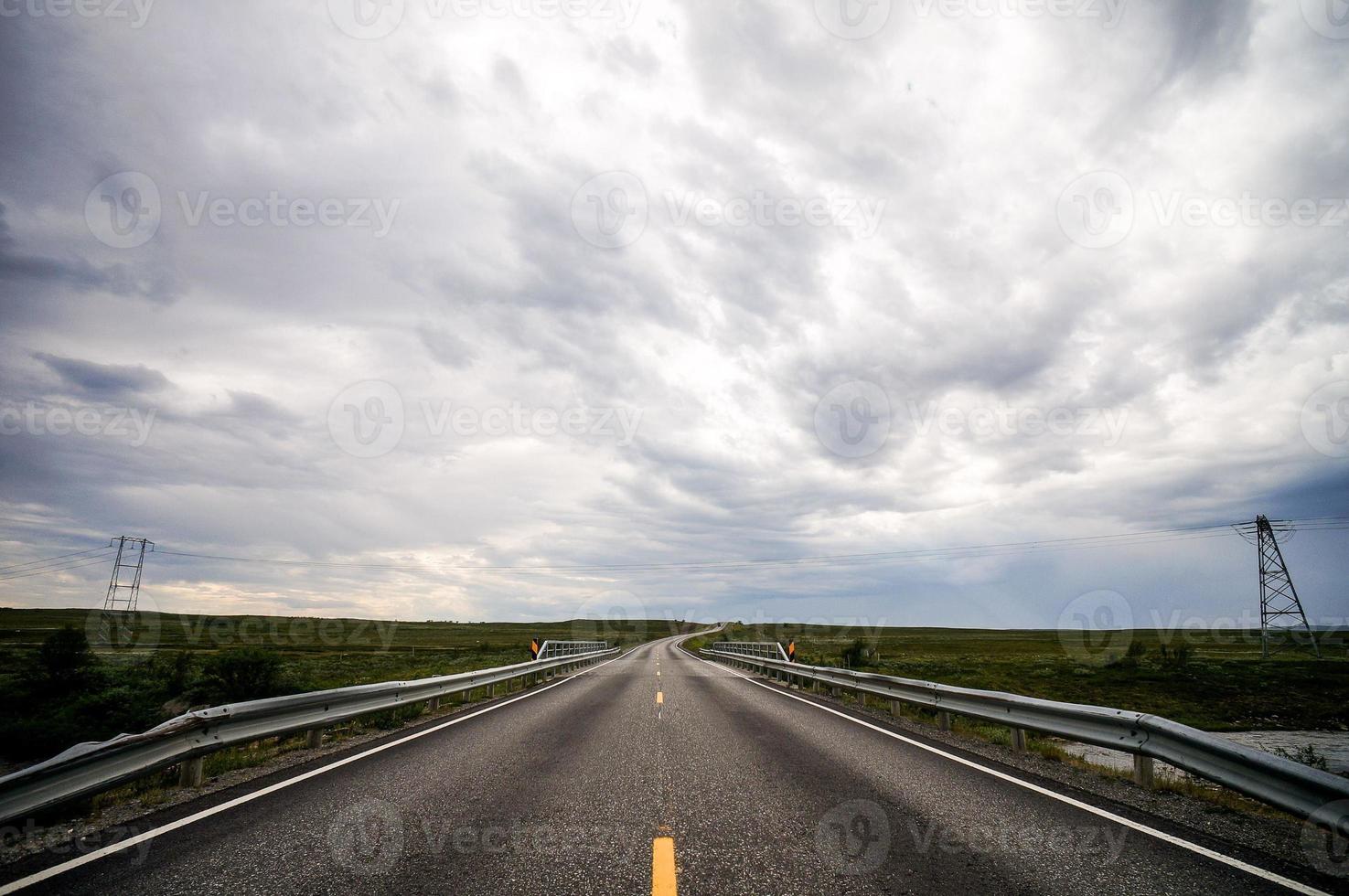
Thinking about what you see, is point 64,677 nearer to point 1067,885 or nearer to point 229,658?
point 229,658

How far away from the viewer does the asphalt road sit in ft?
12.9

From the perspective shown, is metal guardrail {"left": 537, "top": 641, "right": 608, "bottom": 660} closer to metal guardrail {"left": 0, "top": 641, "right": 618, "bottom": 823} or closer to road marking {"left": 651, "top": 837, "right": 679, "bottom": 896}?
Result: metal guardrail {"left": 0, "top": 641, "right": 618, "bottom": 823}

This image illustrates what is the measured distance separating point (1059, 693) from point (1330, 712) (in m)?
10.1

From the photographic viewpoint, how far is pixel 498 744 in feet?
29.1

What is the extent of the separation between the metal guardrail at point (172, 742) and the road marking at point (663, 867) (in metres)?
4.36

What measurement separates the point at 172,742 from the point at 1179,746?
1018 cm

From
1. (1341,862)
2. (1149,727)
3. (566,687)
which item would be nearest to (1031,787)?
(1149,727)

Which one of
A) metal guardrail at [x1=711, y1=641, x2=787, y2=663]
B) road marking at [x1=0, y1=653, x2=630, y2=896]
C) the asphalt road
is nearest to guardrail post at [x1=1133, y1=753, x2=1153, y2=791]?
the asphalt road

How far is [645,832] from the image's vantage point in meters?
4.84

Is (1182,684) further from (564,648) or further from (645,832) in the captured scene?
(645,832)

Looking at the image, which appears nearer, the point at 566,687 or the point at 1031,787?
the point at 1031,787

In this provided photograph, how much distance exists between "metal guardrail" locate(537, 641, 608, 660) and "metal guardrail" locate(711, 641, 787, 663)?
9603 millimetres

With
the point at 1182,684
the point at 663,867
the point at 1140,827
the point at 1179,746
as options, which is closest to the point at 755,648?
the point at 1182,684

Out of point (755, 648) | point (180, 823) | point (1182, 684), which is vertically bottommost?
point (1182, 684)
